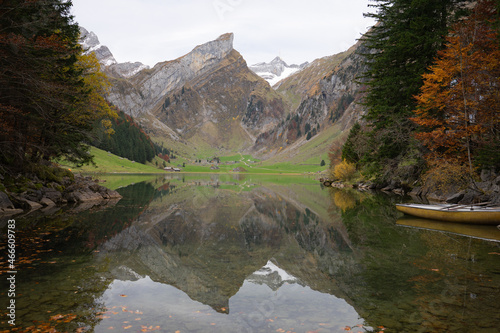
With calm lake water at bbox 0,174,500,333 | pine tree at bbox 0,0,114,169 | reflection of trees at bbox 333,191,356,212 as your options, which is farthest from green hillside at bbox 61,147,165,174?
calm lake water at bbox 0,174,500,333

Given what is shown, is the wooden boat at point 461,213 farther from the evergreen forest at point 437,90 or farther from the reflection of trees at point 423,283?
the evergreen forest at point 437,90

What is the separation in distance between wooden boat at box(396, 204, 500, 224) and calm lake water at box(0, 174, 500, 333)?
2.41ft

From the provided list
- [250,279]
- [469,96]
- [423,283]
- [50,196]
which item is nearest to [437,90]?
[469,96]

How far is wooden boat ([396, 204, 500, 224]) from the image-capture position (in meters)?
19.1

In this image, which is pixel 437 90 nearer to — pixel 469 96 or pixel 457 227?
pixel 469 96

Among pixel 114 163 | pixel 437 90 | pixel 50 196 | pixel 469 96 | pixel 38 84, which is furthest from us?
pixel 114 163

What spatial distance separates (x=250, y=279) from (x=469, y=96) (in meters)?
26.8

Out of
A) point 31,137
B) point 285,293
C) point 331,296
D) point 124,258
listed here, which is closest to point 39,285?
point 124,258

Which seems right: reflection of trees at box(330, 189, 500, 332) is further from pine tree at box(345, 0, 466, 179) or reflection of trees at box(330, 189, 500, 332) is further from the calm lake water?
pine tree at box(345, 0, 466, 179)

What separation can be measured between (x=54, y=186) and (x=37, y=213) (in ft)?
31.2

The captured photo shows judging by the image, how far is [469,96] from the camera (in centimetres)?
2695

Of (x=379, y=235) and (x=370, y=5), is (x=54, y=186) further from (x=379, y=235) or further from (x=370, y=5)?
(x=370, y=5)

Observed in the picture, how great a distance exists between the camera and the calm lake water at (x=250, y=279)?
7.54m

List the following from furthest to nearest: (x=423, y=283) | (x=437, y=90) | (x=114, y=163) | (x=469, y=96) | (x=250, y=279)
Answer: (x=114, y=163)
(x=437, y=90)
(x=469, y=96)
(x=250, y=279)
(x=423, y=283)
